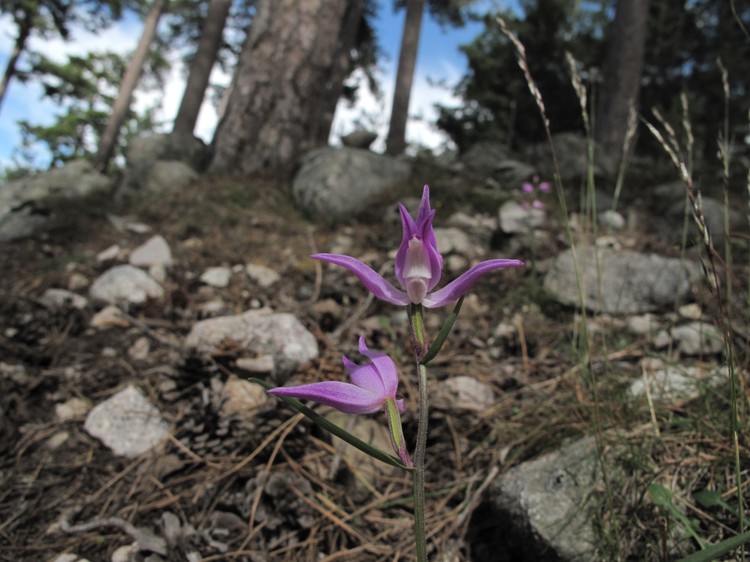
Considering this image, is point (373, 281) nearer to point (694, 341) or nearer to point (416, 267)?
point (416, 267)

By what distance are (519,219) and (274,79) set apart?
2.88m

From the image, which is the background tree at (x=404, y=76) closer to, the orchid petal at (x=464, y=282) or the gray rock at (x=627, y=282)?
the gray rock at (x=627, y=282)

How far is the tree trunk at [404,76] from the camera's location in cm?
1151

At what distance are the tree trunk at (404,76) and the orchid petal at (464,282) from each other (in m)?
10.8

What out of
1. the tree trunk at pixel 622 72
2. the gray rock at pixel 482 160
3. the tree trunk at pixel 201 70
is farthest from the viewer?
the tree trunk at pixel 201 70

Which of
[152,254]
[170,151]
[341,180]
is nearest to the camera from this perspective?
[152,254]

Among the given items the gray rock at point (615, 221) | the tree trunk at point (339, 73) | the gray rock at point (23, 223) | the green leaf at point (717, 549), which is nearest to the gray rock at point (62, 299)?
the gray rock at point (23, 223)

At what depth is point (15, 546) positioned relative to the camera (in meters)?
1.39

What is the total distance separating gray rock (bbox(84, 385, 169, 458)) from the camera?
6.00 feet

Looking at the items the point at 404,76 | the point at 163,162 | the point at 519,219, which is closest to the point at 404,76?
the point at 404,76

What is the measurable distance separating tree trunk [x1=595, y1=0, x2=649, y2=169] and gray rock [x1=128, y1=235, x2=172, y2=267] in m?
6.28

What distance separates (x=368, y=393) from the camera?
73 cm

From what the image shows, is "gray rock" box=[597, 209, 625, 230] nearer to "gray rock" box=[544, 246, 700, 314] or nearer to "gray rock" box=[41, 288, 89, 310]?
"gray rock" box=[544, 246, 700, 314]

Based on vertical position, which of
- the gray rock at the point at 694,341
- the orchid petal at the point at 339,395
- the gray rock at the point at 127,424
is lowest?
the gray rock at the point at 127,424
